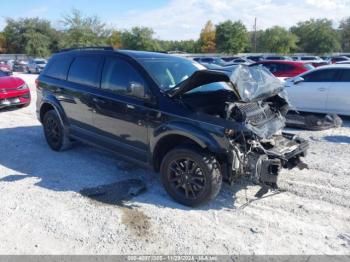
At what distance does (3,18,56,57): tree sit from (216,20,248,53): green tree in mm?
32410

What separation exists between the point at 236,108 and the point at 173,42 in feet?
271

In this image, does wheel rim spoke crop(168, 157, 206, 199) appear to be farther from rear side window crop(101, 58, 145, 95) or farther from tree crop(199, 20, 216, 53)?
tree crop(199, 20, 216, 53)

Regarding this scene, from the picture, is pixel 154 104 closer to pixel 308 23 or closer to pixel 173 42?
pixel 308 23

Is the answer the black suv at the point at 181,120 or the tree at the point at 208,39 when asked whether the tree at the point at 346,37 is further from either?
the black suv at the point at 181,120

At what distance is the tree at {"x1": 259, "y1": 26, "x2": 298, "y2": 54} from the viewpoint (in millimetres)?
57688

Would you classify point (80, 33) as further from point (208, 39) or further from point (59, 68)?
point (59, 68)

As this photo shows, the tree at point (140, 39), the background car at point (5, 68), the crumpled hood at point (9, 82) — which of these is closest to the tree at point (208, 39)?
the tree at point (140, 39)

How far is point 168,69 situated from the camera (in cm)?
502

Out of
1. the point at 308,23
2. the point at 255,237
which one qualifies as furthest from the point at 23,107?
the point at 308,23

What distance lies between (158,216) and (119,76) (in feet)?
6.94

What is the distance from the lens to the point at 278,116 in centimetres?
502

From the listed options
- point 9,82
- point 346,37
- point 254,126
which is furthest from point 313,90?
point 346,37

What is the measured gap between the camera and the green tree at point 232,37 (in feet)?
188

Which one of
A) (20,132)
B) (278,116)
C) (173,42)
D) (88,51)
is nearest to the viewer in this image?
(278,116)
